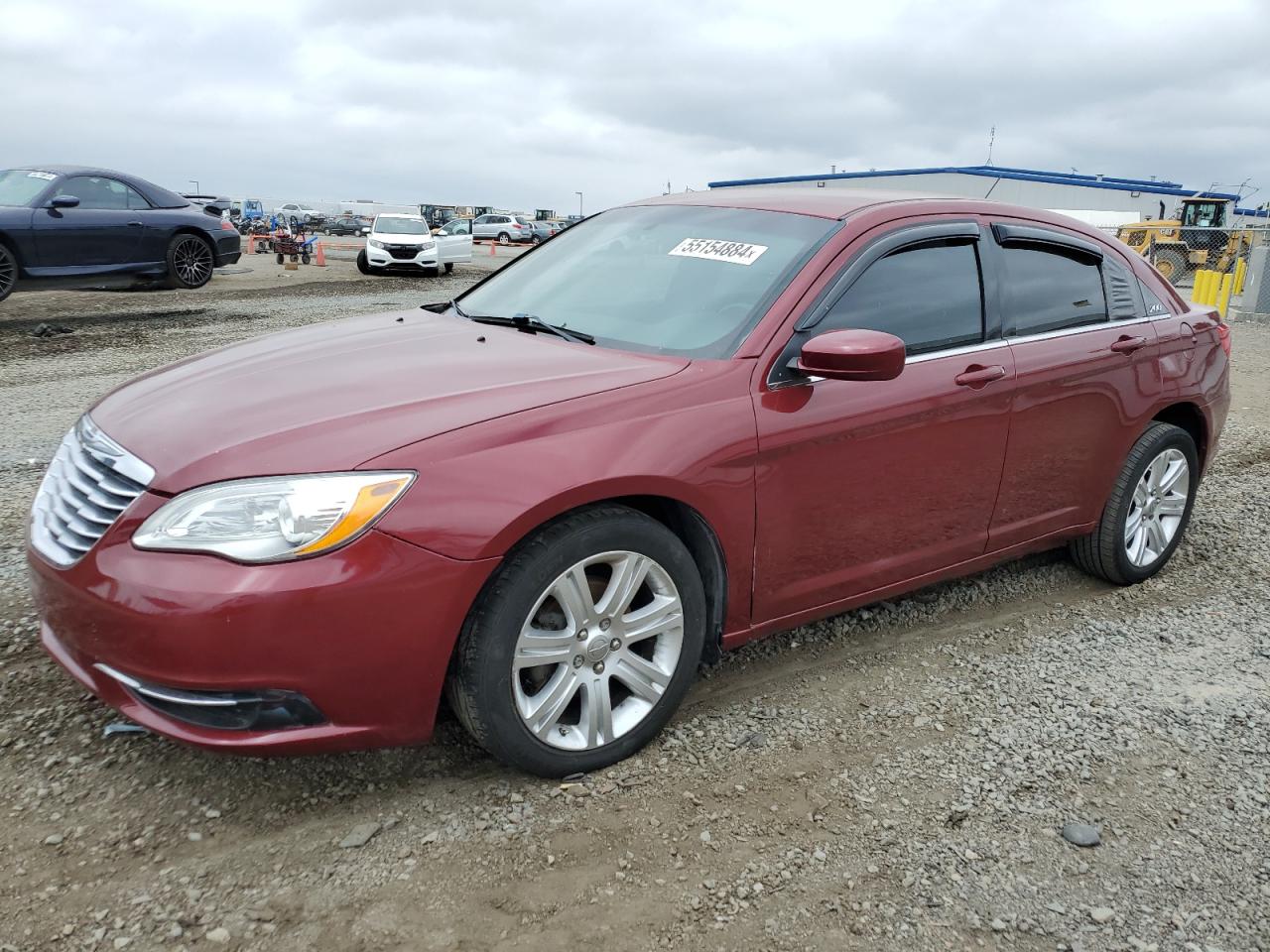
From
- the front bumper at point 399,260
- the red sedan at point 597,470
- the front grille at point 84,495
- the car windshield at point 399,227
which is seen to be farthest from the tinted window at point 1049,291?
the car windshield at point 399,227

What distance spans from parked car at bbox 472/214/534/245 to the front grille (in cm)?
4865

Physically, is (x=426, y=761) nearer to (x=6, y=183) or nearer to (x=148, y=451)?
(x=148, y=451)

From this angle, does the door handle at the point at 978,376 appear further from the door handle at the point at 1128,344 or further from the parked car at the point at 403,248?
the parked car at the point at 403,248

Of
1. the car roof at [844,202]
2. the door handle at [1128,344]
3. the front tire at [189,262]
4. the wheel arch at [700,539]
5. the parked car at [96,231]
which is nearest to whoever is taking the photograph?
the wheel arch at [700,539]

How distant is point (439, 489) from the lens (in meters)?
2.35

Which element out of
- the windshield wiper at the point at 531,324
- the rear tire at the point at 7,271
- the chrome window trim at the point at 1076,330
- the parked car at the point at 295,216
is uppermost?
the windshield wiper at the point at 531,324

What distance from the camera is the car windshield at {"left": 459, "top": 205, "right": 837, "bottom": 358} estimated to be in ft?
10.2

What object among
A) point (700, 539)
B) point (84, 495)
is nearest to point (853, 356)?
point (700, 539)

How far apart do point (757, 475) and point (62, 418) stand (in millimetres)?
5884

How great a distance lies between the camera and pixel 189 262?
13.4m

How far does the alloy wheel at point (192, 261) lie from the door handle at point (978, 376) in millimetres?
12324

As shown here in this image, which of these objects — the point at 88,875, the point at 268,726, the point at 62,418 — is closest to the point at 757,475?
the point at 268,726

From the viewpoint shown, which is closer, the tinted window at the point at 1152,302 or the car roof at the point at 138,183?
the tinted window at the point at 1152,302

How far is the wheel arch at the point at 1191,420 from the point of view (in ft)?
14.1
